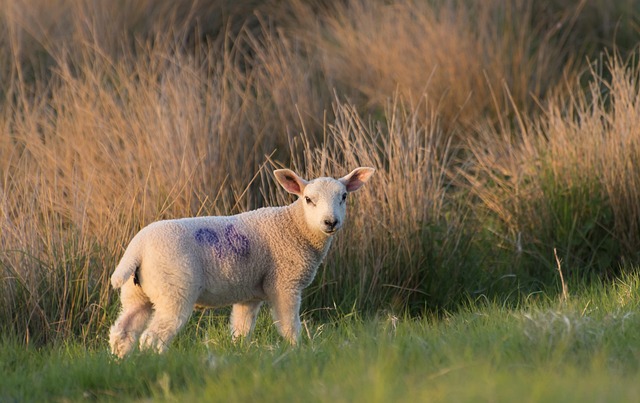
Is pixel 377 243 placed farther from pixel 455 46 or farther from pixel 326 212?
pixel 455 46

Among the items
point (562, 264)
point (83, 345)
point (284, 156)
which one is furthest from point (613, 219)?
point (83, 345)

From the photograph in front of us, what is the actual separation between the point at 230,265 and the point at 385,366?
1566 mm

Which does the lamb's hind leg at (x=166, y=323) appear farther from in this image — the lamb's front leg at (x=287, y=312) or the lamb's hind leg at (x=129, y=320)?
the lamb's front leg at (x=287, y=312)

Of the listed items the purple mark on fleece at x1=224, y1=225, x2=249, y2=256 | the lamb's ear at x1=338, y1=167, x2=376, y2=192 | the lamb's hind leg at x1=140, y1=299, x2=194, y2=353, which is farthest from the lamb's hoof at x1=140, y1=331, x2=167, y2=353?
the lamb's ear at x1=338, y1=167, x2=376, y2=192

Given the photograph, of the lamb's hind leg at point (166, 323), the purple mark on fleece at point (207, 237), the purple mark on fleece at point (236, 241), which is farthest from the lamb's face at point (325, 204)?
the lamb's hind leg at point (166, 323)

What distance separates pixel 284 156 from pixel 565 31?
13.5ft

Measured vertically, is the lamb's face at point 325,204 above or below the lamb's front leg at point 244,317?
above

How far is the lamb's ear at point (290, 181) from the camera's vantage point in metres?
5.93

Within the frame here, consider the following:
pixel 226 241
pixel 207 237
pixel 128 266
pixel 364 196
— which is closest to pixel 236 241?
pixel 226 241

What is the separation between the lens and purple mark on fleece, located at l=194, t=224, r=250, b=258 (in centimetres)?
553

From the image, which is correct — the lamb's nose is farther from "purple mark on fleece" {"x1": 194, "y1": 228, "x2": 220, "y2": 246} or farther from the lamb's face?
"purple mark on fleece" {"x1": 194, "y1": 228, "x2": 220, "y2": 246}

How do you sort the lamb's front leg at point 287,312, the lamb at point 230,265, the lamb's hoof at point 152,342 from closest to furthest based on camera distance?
1. the lamb's hoof at point 152,342
2. the lamb at point 230,265
3. the lamb's front leg at point 287,312

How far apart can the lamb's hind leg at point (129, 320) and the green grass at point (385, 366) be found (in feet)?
0.64

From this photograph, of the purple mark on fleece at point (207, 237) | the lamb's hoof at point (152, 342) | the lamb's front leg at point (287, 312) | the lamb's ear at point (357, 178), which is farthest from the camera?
the lamb's ear at point (357, 178)
